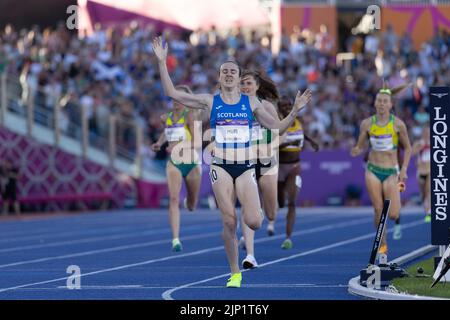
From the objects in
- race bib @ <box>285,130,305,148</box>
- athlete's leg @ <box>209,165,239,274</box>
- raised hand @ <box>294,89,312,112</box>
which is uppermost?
raised hand @ <box>294,89,312,112</box>

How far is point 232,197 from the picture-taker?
14727 millimetres

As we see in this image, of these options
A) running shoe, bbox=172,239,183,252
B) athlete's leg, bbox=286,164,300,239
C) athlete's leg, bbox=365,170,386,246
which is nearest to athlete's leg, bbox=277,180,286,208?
athlete's leg, bbox=286,164,300,239

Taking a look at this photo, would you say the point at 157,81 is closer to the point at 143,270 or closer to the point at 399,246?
the point at 399,246

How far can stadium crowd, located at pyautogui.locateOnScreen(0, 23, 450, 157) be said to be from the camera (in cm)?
3766

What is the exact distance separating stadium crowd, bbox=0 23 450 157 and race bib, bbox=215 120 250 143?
21453 millimetres

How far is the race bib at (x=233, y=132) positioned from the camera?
1459cm

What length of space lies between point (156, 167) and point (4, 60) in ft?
18.9

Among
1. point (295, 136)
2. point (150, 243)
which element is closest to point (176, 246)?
point (150, 243)

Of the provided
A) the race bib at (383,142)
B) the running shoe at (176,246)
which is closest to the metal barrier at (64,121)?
the running shoe at (176,246)

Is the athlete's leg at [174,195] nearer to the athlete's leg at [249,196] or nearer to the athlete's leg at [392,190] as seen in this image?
the athlete's leg at [392,190]

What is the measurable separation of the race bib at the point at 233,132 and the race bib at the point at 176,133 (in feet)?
22.1

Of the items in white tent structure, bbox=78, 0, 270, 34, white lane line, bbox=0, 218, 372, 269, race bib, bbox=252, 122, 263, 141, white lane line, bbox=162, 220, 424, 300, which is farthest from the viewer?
white tent structure, bbox=78, 0, 270, 34

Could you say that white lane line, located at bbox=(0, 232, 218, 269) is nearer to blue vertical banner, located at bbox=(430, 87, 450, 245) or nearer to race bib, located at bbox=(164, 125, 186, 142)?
race bib, located at bbox=(164, 125, 186, 142)
